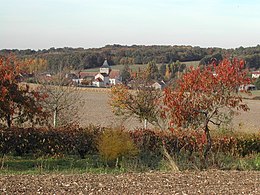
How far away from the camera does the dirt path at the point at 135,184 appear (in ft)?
29.6

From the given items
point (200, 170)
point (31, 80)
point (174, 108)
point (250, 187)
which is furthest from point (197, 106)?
point (31, 80)

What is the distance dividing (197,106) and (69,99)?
9.36m

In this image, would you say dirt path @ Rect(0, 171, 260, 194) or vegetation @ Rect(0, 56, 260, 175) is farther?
vegetation @ Rect(0, 56, 260, 175)

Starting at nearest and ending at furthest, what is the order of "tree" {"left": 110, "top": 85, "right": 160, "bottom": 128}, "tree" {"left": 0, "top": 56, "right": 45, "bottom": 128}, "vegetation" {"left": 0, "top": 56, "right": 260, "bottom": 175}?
1. "vegetation" {"left": 0, "top": 56, "right": 260, "bottom": 175}
2. "tree" {"left": 0, "top": 56, "right": 45, "bottom": 128}
3. "tree" {"left": 110, "top": 85, "right": 160, "bottom": 128}

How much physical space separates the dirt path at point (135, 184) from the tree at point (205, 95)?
3.37m

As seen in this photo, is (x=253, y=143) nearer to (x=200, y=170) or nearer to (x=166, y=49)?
(x=200, y=170)

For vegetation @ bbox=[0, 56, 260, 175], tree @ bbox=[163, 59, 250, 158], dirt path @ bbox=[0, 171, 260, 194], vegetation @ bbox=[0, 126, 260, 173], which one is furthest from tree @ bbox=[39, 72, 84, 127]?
dirt path @ bbox=[0, 171, 260, 194]

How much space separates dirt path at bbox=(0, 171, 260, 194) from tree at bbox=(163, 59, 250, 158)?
337 cm

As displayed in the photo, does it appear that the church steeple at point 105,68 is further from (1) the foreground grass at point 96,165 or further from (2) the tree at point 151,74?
(1) the foreground grass at point 96,165

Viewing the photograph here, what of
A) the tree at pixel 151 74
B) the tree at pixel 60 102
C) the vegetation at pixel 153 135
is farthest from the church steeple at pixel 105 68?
the vegetation at pixel 153 135

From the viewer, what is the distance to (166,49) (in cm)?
6500

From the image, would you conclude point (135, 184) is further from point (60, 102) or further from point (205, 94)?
point (60, 102)

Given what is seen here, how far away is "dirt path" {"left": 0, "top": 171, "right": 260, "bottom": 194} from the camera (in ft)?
29.6

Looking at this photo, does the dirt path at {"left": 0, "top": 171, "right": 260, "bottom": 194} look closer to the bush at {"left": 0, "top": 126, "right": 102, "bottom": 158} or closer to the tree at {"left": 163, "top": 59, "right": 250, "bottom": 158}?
the tree at {"left": 163, "top": 59, "right": 250, "bottom": 158}
